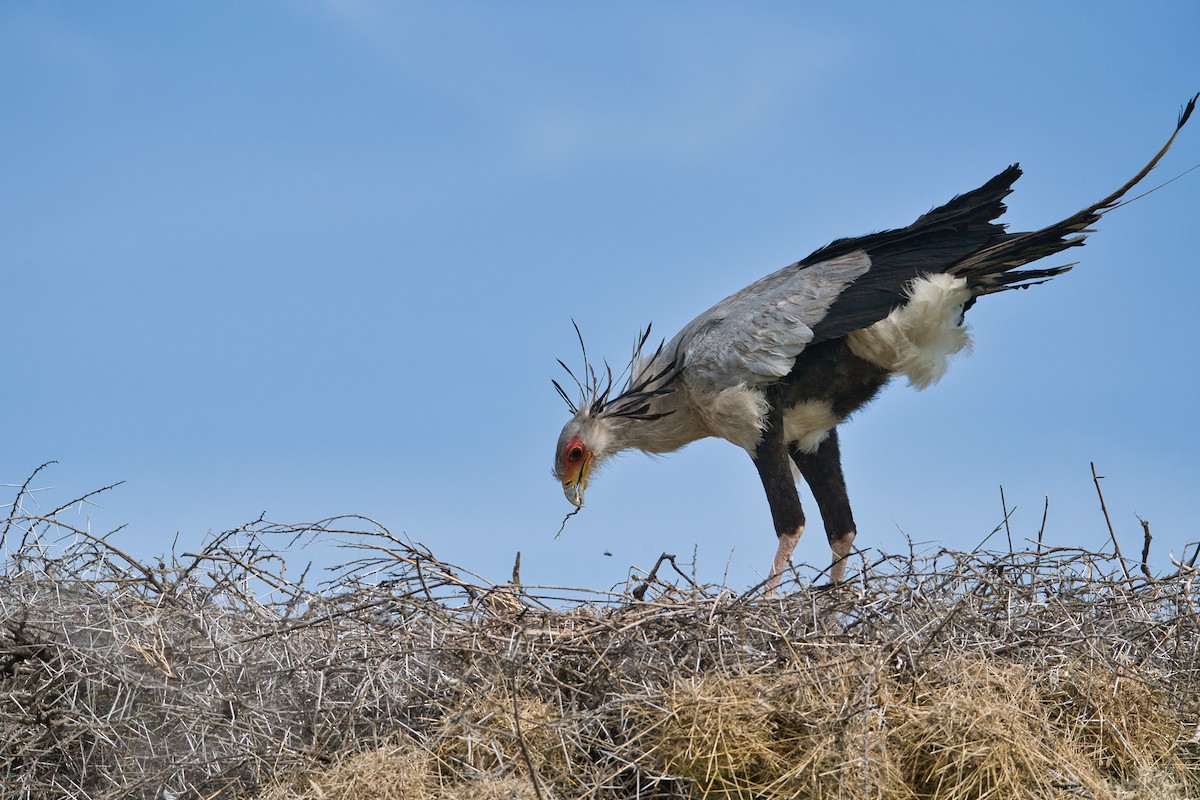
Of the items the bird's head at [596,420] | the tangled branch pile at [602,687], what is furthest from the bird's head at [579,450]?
the tangled branch pile at [602,687]

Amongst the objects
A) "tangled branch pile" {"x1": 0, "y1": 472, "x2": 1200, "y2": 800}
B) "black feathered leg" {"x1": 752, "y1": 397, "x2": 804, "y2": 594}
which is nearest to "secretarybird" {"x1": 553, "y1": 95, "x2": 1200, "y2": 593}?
"black feathered leg" {"x1": 752, "y1": 397, "x2": 804, "y2": 594}

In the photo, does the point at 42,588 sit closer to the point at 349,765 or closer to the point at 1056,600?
the point at 349,765

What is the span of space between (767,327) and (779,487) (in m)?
0.71

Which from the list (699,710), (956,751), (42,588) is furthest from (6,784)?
(956,751)

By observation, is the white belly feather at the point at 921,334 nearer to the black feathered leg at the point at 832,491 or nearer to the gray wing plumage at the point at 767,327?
the gray wing plumage at the point at 767,327

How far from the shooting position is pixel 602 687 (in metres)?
3.24

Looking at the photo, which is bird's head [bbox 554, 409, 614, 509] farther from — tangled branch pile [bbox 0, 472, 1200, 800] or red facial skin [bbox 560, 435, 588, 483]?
tangled branch pile [bbox 0, 472, 1200, 800]

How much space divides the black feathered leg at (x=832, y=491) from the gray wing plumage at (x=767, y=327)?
2.00 feet

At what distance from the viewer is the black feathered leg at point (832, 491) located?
17.7ft

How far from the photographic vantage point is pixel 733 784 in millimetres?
2938

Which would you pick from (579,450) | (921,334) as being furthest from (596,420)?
(921,334)

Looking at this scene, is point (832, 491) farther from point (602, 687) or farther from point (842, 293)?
point (602, 687)

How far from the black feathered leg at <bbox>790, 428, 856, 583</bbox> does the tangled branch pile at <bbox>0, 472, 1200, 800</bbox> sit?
165 cm

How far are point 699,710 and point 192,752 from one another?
149 cm
